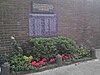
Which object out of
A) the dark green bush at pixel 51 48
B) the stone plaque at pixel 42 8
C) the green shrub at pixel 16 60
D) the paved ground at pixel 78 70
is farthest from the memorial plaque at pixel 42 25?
the paved ground at pixel 78 70

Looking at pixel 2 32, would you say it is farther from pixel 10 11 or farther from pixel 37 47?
pixel 37 47

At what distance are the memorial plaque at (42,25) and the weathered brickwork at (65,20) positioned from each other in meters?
0.22

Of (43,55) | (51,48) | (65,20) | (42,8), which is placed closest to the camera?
(43,55)

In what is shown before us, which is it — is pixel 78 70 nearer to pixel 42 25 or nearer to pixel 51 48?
pixel 51 48

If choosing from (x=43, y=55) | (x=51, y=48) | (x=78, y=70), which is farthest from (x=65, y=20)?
(x=78, y=70)

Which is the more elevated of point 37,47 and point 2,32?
point 2,32

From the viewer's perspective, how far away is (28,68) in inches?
224

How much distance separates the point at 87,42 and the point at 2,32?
13.9 ft

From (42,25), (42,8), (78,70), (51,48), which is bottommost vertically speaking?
(78,70)

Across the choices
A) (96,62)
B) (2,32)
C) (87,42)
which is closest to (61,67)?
(96,62)

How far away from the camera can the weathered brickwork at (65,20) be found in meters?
6.66

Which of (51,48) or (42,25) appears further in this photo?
(42,25)

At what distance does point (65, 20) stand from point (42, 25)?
1.24 meters

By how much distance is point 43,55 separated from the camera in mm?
6535
